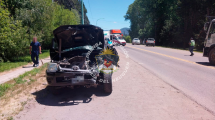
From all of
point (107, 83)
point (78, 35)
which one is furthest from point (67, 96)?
point (78, 35)

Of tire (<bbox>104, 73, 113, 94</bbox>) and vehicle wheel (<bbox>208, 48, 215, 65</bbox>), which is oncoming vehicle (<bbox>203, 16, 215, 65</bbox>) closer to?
vehicle wheel (<bbox>208, 48, 215, 65</bbox>)

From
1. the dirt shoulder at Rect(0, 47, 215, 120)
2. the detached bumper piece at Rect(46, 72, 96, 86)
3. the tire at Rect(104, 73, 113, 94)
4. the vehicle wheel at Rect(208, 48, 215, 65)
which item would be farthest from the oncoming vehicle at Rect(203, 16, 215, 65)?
the detached bumper piece at Rect(46, 72, 96, 86)

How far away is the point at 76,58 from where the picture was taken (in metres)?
6.20

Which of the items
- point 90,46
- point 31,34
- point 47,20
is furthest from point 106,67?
point 47,20

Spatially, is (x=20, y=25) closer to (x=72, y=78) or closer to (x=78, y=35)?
(x=78, y=35)

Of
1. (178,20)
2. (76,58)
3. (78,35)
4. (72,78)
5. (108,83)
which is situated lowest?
(108,83)

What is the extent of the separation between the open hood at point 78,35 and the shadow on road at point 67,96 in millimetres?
1811

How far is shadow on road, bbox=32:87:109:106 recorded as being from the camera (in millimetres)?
5520

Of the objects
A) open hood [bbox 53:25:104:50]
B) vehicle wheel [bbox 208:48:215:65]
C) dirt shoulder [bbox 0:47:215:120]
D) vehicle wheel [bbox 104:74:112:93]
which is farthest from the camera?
vehicle wheel [bbox 208:48:215:65]

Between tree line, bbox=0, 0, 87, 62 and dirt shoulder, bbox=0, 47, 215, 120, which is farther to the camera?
tree line, bbox=0, 0, 87, 62

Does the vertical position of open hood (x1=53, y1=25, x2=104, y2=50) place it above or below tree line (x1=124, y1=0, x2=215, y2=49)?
below

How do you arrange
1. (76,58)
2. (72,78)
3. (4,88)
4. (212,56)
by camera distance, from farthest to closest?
(212,56) < (4,88) < (76,58) < (72,78)

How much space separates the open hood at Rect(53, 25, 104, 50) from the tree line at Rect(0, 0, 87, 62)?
5.26 metres

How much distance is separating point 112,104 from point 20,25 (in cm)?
1016
